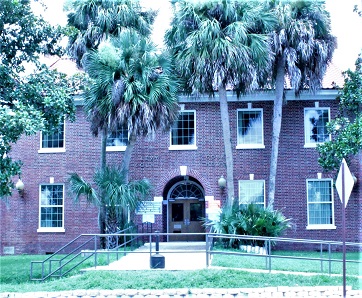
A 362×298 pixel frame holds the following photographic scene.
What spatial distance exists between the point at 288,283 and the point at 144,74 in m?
9.78

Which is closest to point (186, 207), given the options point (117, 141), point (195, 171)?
point (195, 171)

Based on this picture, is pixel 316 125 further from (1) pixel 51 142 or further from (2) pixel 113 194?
(1) pixel 51 142

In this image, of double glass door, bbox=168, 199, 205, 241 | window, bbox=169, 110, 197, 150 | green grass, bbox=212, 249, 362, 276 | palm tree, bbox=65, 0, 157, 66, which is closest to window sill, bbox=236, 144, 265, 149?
window, bbox=169, 110, 197, 150

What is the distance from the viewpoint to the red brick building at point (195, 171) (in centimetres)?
2361

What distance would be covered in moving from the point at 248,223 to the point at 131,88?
20.7 feet

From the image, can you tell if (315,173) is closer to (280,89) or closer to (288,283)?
(280,89)

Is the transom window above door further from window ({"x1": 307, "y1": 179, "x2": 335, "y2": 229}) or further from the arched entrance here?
window ({"x1": 307, "y1": 179, "x2": 335, "y2": 229})

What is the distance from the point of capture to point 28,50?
54.4 feet

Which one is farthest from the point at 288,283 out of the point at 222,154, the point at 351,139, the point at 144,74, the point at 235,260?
the point at 222,154

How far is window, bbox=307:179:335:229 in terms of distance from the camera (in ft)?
77.4

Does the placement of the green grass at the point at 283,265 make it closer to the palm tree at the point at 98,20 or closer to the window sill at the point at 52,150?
the palm tree at the point at 98,20

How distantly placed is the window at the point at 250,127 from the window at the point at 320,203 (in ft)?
9.63

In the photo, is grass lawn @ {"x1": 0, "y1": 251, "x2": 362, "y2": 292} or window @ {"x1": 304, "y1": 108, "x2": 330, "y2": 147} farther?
window @ {"x1": 304, "y1": 108, "x2": 330, "y2": 147}

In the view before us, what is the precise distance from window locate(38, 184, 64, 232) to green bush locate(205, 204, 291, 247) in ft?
27.6
